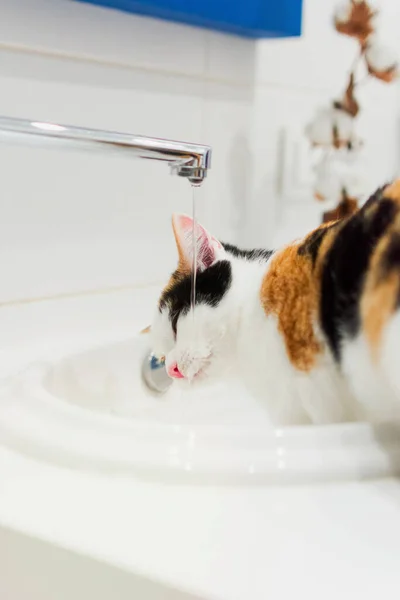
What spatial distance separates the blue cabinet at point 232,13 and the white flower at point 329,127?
0.53ft

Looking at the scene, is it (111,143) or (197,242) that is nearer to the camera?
(111,143)

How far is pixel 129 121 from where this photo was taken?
1059 millimetres

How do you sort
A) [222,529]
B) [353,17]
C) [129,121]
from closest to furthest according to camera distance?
[222,529]
[129,121]
[353,17]

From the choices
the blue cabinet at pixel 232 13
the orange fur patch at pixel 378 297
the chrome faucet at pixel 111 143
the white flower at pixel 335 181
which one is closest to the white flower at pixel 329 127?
the white flower at pixel 335 181

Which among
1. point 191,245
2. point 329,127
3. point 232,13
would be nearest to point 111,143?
point 191,245

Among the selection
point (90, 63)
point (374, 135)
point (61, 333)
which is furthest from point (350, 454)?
point (374, 135)

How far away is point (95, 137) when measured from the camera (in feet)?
2.02

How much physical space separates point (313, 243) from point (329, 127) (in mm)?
704

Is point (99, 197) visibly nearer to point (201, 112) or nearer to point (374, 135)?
point (201, 112)

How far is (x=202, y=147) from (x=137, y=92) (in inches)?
16.3

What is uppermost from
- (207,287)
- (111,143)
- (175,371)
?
Answer: (111,143)

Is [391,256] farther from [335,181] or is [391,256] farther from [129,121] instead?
[335,181]

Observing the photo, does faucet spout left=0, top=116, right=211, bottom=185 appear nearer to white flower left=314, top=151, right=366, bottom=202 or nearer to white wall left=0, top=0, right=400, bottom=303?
white wall left=0, top=0, right=400, bottom=303

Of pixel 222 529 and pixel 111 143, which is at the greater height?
pixel 111 143
